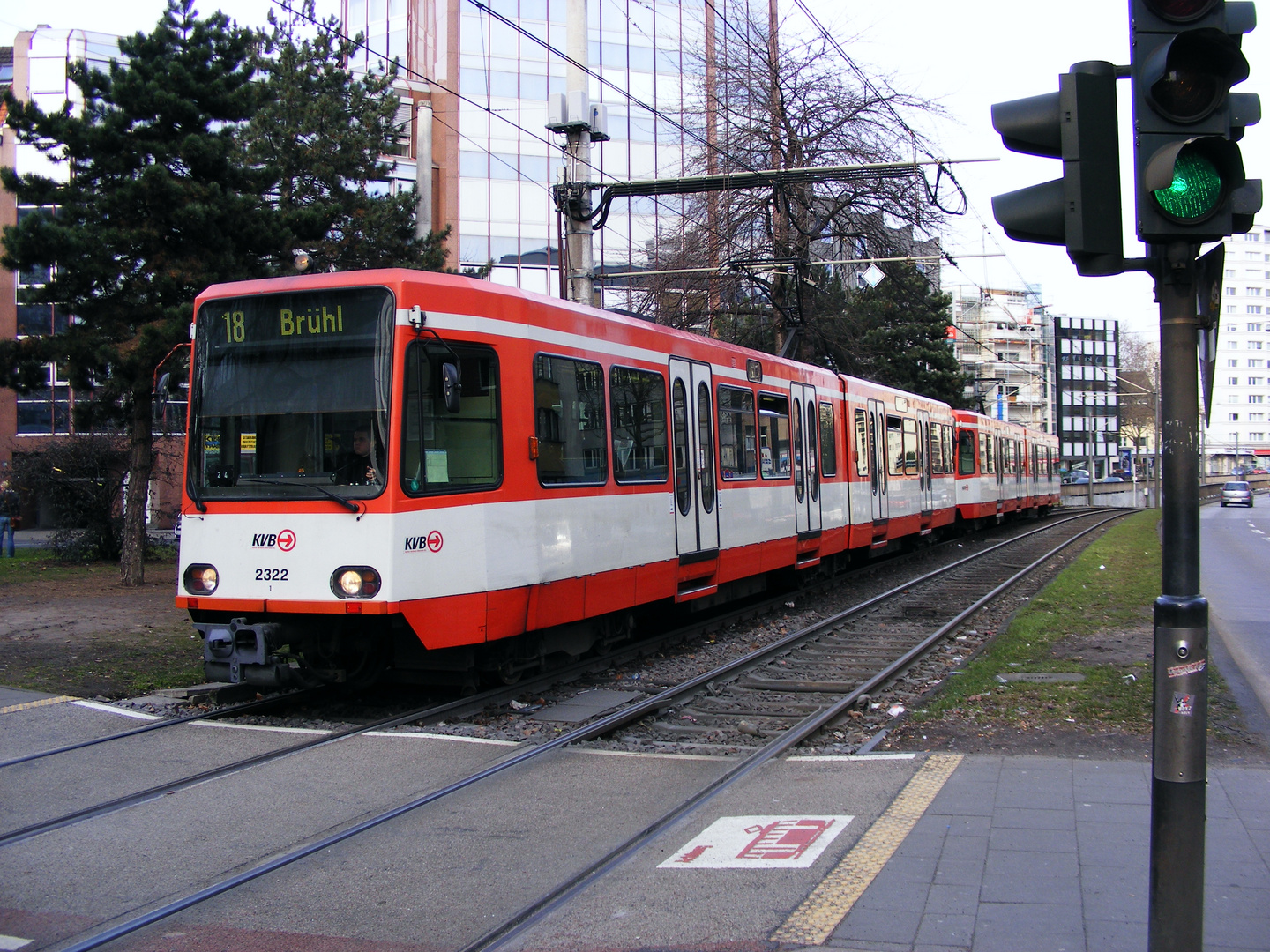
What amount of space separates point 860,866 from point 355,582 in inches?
163

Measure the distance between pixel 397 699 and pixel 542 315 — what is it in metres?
3.26

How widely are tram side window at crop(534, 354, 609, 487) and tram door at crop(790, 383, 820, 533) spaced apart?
590 cm

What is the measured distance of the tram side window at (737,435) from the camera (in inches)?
490

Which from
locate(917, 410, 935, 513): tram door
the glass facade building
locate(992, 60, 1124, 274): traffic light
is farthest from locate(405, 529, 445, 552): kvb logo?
the glass facade building

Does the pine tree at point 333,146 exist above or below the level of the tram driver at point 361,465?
above

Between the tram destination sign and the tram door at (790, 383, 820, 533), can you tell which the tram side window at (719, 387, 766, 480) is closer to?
the tram door at (790, 383, 820, 533)

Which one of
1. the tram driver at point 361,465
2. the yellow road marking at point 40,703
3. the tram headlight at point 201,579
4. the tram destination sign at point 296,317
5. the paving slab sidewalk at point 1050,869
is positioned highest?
the tram destination sign at point 296,317

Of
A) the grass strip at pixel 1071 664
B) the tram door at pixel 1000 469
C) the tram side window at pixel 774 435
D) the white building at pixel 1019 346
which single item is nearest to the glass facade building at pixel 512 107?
the tram door at pixel 1000 469

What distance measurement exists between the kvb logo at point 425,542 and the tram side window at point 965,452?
21.2m

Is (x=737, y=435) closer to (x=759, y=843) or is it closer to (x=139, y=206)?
(x=759, y=843)

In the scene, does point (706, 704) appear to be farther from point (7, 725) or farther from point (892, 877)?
point (7, 725)

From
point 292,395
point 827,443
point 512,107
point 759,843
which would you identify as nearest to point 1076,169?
point 759,843

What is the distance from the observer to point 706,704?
28.5 feet

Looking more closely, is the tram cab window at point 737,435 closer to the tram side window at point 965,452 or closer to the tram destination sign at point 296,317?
the tram destination sign at point 296,317
